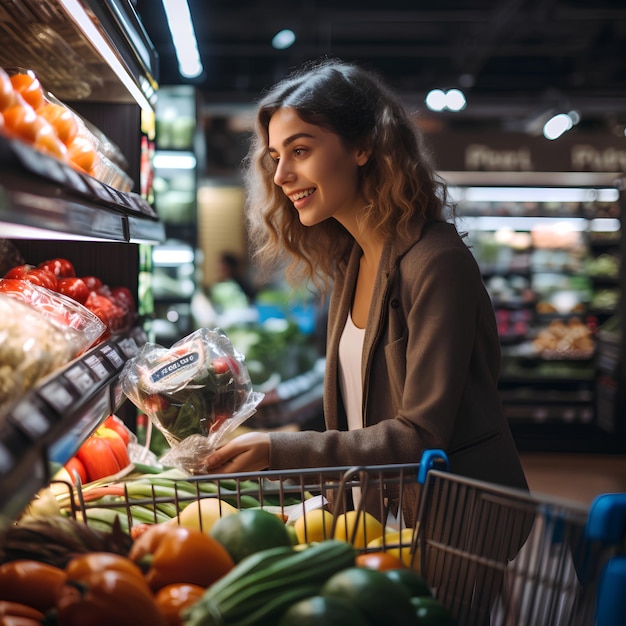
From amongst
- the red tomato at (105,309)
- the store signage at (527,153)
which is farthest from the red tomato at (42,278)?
the store signage at (527,153)

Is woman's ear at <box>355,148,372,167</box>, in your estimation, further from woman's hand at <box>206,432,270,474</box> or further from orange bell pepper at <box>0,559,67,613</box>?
orange bell pepper at <box>0,559,67,613</box>

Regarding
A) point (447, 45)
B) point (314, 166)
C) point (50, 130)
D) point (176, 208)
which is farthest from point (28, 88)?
point (447, 45)

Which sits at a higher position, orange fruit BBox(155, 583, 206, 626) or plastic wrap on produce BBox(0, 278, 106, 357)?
plastic wrap on produce BBox(0, 278, 106, 357)

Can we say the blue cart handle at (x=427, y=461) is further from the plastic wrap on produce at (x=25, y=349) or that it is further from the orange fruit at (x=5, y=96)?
the orange fruit at (x=5, y=96)

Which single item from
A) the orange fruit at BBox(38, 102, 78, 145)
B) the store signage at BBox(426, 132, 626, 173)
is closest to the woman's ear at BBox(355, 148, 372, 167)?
the orange fruit at BBox(38, 102, 78, 145)

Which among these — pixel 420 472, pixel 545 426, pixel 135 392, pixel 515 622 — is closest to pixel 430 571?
pixel 420 472

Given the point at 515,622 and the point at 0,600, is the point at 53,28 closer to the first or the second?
the point at 0,600

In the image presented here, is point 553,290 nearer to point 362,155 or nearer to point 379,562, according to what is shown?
point 362,155

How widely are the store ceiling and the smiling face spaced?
586 centimetres

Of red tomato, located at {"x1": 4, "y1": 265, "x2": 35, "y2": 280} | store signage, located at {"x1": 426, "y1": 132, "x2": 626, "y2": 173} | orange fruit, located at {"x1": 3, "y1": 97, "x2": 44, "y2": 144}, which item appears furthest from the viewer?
store signage, located at {"x1": 426, "y1": 132, "x2": 626, "y2": 173}

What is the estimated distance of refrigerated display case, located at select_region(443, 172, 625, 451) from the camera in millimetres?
7895

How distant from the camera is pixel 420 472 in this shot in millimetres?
1346

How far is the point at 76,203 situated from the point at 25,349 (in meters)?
0.26

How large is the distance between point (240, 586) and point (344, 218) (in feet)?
4.38
